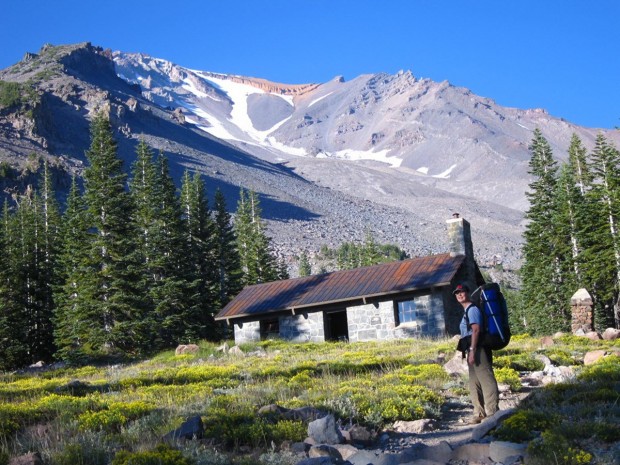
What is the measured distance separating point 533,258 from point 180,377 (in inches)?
1204

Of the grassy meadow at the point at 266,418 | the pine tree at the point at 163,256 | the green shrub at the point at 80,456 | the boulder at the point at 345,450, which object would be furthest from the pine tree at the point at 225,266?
the green shrub at the point at 80,456

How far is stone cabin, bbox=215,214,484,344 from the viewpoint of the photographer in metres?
25.5

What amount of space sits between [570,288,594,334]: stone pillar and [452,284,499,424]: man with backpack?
14.2 meters

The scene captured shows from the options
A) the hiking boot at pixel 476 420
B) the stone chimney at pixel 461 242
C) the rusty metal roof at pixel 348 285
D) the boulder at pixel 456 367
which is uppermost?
the stone chimney at pixel 461 242

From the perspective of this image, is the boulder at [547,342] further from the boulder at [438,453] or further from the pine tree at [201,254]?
the pine tree at [201,254]

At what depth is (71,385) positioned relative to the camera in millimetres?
12828

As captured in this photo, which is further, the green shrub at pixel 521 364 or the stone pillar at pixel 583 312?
the stone pillar at pixel 583 312

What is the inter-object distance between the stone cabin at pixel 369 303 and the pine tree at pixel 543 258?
1026cm

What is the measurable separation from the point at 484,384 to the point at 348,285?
1929 cm

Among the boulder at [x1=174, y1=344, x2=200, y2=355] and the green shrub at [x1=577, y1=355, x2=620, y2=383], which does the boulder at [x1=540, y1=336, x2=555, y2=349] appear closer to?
the green shrub at [x1=577, y1=355, x2=620, y2=383]

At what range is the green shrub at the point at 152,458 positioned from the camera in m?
6.03

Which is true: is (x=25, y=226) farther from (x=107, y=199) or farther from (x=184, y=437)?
(x=184, y=437)

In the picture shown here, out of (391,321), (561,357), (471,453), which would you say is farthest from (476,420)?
(391,321)

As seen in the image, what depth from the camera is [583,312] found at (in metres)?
21.4
